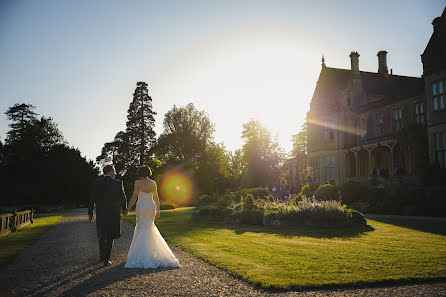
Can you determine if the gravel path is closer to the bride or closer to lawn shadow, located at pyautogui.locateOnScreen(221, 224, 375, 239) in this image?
the bride

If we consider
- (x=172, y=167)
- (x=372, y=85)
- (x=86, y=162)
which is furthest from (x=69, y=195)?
(x=372, y=85)

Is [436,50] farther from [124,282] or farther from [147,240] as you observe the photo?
[124,282]

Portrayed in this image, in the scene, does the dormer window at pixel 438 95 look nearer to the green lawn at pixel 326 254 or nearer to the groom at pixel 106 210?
the green lawn at pixel 326 254

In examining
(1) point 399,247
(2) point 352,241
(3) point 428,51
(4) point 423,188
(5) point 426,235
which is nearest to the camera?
(1) point 399,247

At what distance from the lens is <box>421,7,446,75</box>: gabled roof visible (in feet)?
77.5

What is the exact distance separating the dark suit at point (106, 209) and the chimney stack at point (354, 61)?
33557 millimetres

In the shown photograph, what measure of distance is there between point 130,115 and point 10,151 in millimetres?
20083

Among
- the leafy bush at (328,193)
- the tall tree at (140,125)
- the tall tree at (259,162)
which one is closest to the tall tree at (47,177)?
the tall tree at (140,125)

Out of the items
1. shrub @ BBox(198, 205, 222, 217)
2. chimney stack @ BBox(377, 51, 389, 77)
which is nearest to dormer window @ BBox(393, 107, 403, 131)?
chimney stack @ BBox(377, 51, 389, 77)

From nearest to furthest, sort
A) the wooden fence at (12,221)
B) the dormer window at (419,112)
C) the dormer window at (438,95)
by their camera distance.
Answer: the wooden fence at (12,221) → the dormer window at (438,95) → the dormer window at (419,112)

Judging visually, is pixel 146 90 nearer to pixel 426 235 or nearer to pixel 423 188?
pixel 423 188

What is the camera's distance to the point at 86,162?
52469 millimetres

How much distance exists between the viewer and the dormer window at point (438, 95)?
23.0m

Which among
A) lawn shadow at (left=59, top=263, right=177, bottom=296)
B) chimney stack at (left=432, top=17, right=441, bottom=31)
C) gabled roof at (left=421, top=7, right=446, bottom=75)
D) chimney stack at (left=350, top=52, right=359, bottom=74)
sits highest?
chimney stack at (left=350, top=52, right=359, bottom=74)
